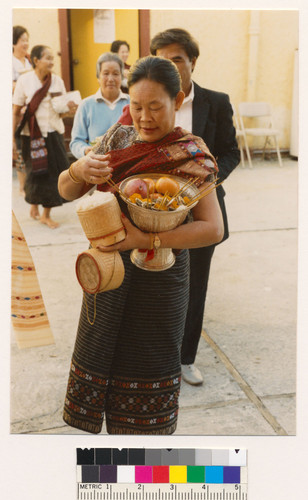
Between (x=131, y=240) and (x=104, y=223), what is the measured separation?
0.33 ft

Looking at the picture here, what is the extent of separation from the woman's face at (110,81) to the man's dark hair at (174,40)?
461 millimetres

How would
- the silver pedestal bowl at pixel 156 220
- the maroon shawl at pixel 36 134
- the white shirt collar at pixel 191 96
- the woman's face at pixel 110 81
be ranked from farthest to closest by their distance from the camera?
the maroon shawl at pixel 36 134 → the woman's face at pixel 110 81 → the white shirt collar at pixel 191 96 → the silver pedestal bowl at pixel 156 220

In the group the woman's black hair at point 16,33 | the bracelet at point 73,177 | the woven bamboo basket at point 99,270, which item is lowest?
the woven bamboo basket at point 99,270

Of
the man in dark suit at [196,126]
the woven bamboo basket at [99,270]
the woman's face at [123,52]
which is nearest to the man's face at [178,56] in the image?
the man in dark suit at [196,126]

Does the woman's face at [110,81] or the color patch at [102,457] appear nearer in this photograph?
the color patch at [102,457]

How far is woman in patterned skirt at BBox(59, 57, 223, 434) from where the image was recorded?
165cm

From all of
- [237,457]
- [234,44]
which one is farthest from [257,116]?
[237,457]

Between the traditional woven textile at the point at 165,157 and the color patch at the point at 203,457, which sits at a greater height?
the traditional woven textile at the point at 165,157

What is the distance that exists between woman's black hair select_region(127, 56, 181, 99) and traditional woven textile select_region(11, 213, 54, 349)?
0.83 meters

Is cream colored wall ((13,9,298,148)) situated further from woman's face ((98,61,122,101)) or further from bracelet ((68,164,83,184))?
bracelet ((68,164,83,184))

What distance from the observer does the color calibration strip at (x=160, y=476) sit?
2.10 meters

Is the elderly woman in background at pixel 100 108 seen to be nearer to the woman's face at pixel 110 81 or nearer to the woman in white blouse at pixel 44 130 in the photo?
the woman's face at pixel 110 81

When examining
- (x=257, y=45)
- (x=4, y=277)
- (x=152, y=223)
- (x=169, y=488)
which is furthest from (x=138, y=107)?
(x=169, y=488)

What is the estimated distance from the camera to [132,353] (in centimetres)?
187
